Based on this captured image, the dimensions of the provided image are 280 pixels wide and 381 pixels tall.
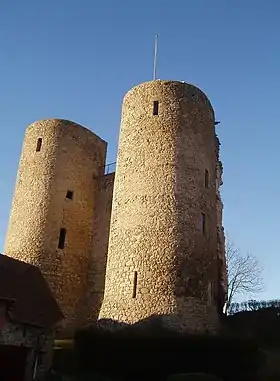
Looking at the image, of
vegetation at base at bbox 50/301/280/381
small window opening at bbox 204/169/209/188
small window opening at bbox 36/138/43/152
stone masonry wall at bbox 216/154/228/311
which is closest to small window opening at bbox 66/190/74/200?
small window opening at bbox 36/138/43/152

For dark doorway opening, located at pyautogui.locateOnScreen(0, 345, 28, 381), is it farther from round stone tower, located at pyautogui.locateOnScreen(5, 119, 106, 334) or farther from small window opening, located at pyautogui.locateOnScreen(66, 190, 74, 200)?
small window opening, located at pyautogui.locateOnScreen(66, 190, 74, 200)

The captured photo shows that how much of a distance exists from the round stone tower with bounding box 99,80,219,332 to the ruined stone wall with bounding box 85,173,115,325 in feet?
15.2

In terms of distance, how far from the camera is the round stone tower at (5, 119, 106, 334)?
24000mm

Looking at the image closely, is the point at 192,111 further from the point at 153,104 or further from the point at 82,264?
the point at 82,264

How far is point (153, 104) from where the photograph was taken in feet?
70.3

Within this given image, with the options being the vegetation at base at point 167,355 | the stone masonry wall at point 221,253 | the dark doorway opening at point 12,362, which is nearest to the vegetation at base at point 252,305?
the stone masonry wall at point 221,253

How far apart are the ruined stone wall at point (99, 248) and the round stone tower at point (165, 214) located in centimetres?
463

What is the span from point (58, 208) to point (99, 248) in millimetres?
2941

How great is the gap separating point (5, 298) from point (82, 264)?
1142 cm

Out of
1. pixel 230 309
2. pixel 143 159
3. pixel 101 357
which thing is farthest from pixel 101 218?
pixel 101 357

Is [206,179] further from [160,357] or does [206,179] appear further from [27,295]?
[27,295]

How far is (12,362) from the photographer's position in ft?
49.9

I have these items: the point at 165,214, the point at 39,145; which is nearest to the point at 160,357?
the point at 165,214

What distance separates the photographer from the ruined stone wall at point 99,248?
79.0ft
